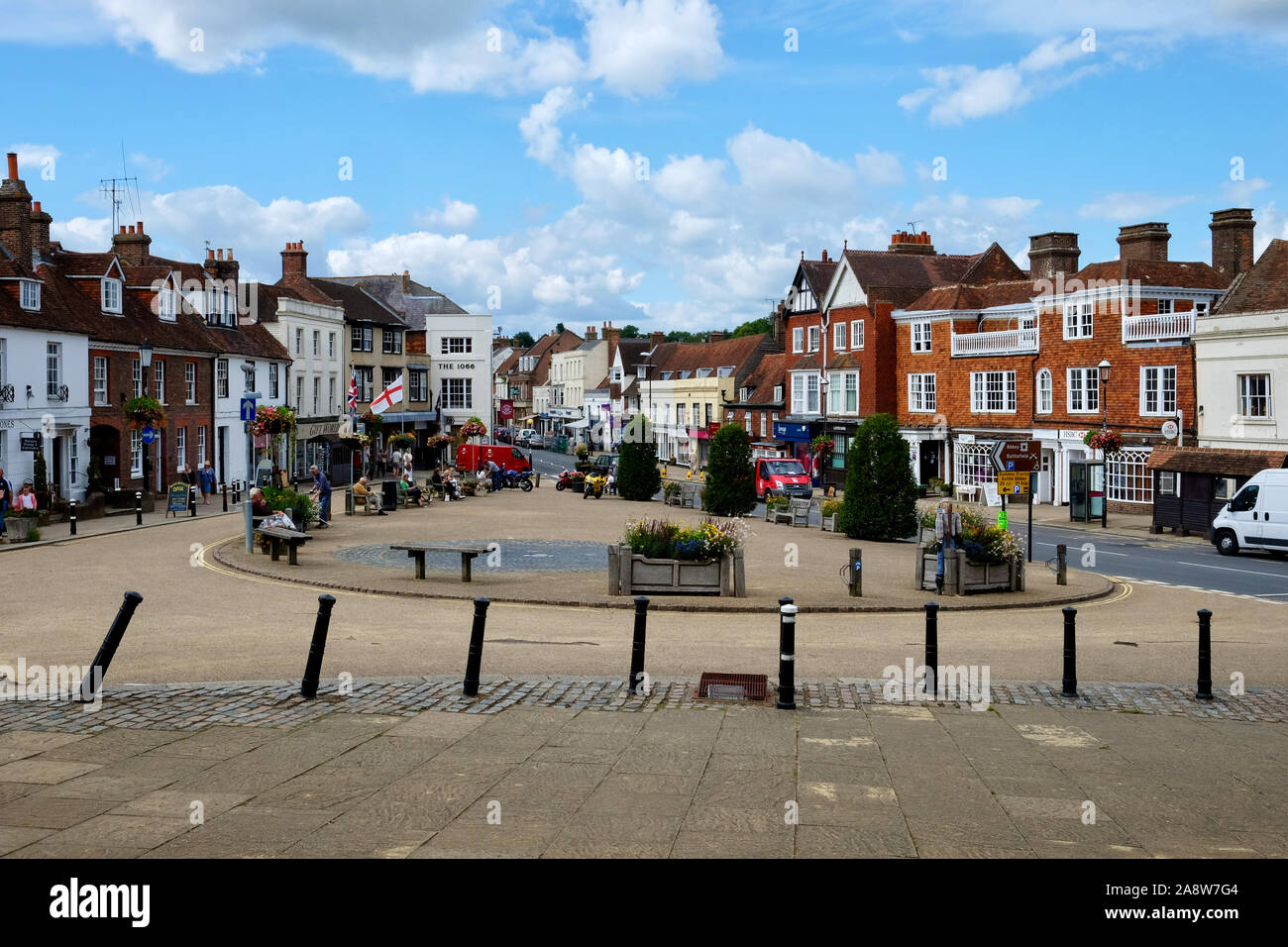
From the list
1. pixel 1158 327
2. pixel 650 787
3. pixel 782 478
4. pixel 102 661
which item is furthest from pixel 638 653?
pixel 782 478

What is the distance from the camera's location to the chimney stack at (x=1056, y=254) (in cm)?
5491

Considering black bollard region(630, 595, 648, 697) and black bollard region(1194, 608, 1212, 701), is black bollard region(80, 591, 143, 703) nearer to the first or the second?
black bollard region(630, 595, 648, 697)

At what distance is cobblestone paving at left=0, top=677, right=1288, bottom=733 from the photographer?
32.9 ft

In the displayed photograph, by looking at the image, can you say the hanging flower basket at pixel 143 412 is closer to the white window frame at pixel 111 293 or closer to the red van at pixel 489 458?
the white window frame at pixel 111 293

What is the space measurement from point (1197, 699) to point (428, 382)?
73.0 m

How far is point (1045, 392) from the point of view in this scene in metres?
52.1

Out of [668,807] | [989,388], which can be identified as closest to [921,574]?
[668,807]

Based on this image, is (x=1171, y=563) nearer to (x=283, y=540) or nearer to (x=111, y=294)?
(x=283, y=540)

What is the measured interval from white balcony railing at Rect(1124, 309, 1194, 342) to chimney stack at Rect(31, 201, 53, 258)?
4168cm

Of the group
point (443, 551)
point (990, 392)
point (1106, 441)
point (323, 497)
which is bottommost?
point (443, 551)

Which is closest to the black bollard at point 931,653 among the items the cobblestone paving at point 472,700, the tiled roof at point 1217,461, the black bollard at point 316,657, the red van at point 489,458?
the cobblestone paving at point 472,700

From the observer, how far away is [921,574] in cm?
2119

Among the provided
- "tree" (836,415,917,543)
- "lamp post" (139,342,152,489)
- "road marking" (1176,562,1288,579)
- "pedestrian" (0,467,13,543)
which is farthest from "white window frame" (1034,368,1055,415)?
"pedestrian" (0,467,13,543)

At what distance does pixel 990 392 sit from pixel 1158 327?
1082 cm
